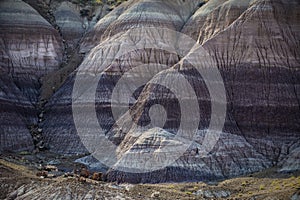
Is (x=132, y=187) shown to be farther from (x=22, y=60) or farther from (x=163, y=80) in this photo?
(x=22, y=60)

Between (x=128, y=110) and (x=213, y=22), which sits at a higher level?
(x=213, y=22)

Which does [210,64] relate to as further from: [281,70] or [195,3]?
[195,3]

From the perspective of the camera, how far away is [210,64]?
94.2 metres

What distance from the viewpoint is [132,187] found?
7088cm

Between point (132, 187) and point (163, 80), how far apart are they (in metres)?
23.5

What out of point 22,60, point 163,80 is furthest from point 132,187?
point 22,60

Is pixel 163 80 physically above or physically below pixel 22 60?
above

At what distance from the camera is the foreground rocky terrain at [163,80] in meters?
81.0

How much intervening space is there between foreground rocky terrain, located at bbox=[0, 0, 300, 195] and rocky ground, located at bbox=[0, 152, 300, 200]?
65cm

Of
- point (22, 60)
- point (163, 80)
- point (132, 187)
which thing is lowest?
point (132, 187)

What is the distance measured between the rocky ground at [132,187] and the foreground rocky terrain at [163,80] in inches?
25.6

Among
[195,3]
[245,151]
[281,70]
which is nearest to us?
[245,151]

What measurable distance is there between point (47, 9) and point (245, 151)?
59.0 metres

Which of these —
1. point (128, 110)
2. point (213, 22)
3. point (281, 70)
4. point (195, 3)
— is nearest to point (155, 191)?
point (128, 110)
